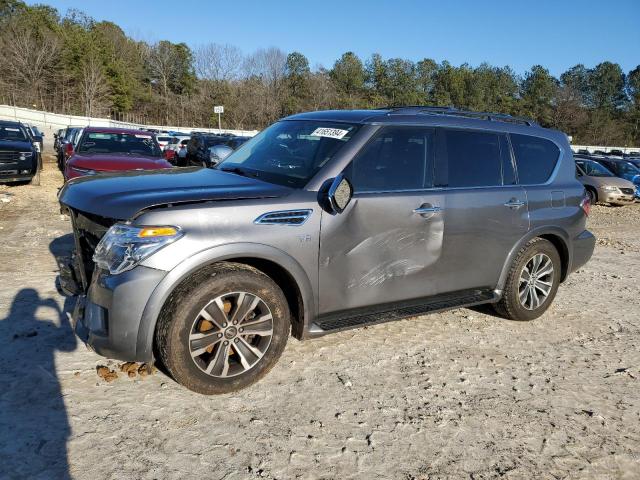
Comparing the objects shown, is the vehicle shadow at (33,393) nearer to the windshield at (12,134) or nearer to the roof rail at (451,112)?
the roof rail at (451,112)

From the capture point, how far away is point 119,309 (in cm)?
307

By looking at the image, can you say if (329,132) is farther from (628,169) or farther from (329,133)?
(628,169)

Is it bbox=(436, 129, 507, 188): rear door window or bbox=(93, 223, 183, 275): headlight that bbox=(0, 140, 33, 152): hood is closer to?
bbox=(93, 223, 183, 275): headlight

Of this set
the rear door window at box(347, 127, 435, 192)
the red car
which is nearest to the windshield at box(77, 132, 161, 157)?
the red car

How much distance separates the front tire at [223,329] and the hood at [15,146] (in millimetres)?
11911

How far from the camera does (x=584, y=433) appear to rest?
3.22 m

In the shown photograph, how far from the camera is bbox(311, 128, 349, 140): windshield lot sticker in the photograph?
404cm

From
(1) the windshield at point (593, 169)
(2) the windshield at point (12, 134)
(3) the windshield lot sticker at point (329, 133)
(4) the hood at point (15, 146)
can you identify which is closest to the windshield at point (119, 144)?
(4) the hood at point (15, 146)

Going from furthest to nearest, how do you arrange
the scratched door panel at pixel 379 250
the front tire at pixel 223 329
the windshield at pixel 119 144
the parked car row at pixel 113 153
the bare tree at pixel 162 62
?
the bare tree at pixel 162 62, the windshield at pixel 119 144, the parked car row at pixel 113 153, the scratched door panel at pixel 379 250, the front tire at pixel 223 329

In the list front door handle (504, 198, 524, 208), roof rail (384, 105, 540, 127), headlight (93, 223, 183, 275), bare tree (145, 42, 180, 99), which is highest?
bare tree (145, 42, 180, 99)

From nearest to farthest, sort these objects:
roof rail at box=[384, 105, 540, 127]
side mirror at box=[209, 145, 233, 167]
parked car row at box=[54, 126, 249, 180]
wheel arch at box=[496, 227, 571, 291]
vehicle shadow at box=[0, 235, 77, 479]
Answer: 1. vehicle shadow at box=[0, 235, 77, 479]
2. roof rail at box=[384, 105, 540, 127]
3. wheel arch at box=[496, 227, 571, 291]
4. side mirror at box=[209, 145, 233, 167]
5. parked car row at box=[54, 126, 249, 180]

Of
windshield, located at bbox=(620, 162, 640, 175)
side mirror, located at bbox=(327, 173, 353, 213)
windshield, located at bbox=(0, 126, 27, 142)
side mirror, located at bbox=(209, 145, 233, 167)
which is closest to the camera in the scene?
side mirror, located at bbox=(327, 173, 353, 213)

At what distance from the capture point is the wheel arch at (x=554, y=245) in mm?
4824

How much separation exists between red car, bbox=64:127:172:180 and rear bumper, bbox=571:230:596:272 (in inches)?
259
